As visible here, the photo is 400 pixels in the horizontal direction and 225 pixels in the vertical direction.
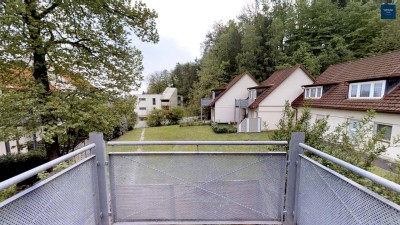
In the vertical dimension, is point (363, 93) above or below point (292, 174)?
above

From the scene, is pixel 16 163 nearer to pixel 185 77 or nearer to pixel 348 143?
pixel 348 143

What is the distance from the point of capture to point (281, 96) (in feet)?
59.8

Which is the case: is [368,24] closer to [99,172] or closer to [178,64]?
[99,172]

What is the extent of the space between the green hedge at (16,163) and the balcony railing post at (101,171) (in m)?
9.83

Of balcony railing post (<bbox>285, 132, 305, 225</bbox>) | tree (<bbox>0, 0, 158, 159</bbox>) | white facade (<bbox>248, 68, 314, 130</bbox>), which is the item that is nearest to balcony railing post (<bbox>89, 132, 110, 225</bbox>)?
balcony railing post (<bbox>285, 132, 305, 225</bbox>)

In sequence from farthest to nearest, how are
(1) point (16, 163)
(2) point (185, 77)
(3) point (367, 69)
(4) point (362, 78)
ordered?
(2) point (185, 77) < (3) point (367, 69) < (4) point (362, 78) < (1) point (16, 163)

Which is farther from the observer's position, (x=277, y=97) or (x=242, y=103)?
Result: (x=242, y=103)

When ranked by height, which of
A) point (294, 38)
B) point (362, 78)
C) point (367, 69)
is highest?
point (294, 38)

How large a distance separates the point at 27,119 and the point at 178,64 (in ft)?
137

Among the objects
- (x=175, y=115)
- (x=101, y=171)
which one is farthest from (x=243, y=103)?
(x=101, y=171)

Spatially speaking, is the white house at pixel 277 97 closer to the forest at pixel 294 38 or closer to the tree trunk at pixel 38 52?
the forest at pixel 294 38

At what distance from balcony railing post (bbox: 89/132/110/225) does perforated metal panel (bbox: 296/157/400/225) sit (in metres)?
2.46

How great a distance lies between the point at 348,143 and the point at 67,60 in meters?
8.93

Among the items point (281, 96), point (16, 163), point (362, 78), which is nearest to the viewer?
point (16, 163)
